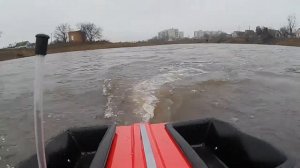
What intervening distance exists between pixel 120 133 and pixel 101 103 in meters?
5.33

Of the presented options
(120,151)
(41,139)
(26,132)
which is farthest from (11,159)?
(41,139)

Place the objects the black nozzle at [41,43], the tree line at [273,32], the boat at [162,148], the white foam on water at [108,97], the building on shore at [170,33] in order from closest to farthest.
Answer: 1. the black nozzle at [41,43]
2. the boat at [162,148]
3. the white foam on water at [108,97]
4. the tree line at [273,32]
5. the building on shore at [170,33]

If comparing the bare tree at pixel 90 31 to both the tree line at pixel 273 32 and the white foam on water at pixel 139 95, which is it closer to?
the tree line at pixel 273 32

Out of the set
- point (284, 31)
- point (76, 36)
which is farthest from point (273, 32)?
point (76, 36)

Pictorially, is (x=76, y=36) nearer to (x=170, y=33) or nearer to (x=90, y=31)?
(x=90, y=31)

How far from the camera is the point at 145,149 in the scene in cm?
354

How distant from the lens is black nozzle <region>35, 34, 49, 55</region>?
1699 millimetres

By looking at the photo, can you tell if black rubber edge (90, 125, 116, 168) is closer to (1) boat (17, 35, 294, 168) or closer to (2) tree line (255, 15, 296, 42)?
(1) boat (17, 35, 294, 168)

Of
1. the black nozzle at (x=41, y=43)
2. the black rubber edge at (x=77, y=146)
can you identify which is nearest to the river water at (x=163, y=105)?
the black rubber edge at (x=77, y=146)

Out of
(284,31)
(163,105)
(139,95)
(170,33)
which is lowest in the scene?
(163,105)

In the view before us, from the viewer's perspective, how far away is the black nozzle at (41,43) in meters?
1.70

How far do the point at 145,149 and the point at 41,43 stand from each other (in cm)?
211

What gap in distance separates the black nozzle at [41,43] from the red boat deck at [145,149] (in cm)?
176

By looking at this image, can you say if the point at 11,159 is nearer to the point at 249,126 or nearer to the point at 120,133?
the point at 120,133
